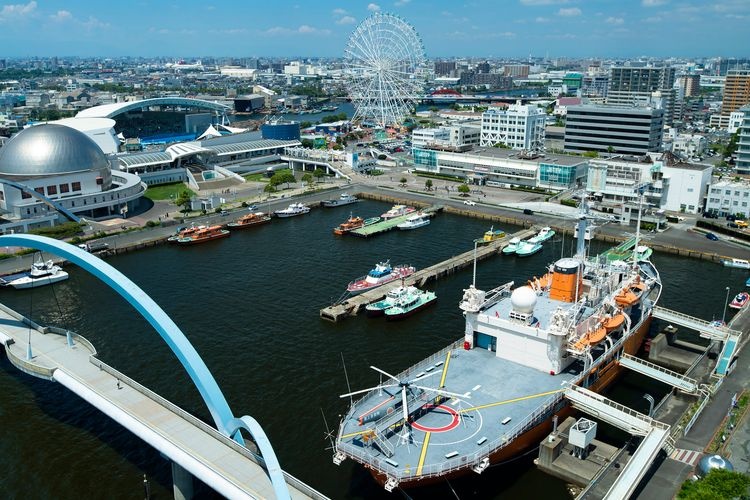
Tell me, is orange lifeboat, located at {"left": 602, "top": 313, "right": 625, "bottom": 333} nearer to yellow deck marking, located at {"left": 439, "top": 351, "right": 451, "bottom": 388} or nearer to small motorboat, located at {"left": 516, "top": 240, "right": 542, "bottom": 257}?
yellow deck marking, located at {"left": 439, "top": 351, "right": 451, "bottom": 388}

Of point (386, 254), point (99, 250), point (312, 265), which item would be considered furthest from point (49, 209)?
point (386, 254)

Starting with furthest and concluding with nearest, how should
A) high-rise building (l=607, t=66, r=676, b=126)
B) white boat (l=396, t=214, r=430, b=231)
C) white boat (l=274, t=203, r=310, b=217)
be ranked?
high-rise building (l=607, t=66, r=676, b=126)
white boat (l=274, t=203, r=310, b=217)
white boat (l=396, t=214, r=430, b=231)

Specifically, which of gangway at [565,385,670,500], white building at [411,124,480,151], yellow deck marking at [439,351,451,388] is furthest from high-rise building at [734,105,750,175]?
yellow deck marking at [439,351,451,388]

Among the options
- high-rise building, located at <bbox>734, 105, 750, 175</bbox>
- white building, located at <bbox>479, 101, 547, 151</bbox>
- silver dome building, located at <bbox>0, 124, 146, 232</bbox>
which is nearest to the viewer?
silver dome building, located at <bbox>0, 124, 146, 232</bbox>

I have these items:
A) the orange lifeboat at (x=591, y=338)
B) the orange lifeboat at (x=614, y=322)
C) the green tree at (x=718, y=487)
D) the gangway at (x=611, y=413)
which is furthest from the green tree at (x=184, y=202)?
the green tree at (x=718, y=487)

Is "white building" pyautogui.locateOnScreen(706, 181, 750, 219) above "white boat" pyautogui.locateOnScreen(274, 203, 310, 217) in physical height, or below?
above

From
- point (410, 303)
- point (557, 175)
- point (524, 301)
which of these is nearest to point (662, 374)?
point (524, 301)
